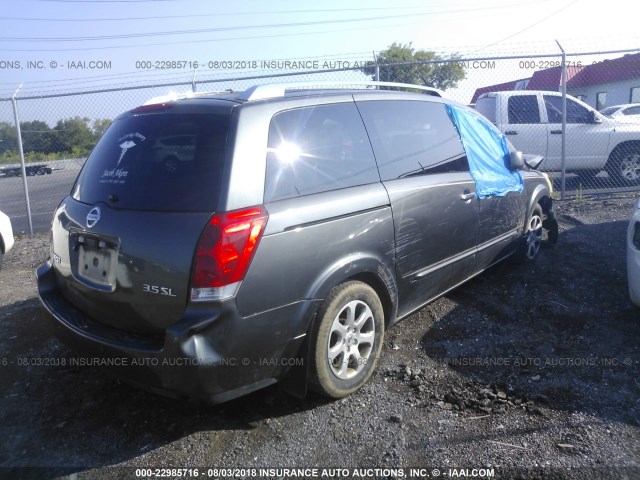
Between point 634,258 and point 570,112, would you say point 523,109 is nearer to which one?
point 570,112

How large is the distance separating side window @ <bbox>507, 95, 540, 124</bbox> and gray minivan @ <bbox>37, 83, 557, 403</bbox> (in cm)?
657

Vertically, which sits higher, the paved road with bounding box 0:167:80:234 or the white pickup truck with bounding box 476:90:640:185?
the white pickup truck with bounding box 476:90:640:185

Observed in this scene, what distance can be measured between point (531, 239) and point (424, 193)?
2275 millimetres

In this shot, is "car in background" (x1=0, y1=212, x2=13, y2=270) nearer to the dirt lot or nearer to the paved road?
the dirt lot

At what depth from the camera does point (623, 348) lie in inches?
148

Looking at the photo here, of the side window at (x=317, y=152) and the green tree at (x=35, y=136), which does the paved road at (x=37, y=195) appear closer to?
the green tree at (x=35, y=136)

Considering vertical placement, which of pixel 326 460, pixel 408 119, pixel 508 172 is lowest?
pixel 326 460

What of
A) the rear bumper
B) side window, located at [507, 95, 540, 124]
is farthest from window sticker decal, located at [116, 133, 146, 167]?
side window, located at [507, 95, 540, 124]

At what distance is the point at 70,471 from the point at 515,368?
8.93 ft

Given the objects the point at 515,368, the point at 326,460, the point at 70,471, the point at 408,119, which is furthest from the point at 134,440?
the point at 408,119

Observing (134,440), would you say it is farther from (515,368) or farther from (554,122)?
(554,122)

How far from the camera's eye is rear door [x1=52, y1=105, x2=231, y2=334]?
2590 millimetres

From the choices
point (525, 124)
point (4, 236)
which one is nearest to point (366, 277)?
point (4, 236)

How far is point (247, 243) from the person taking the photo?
2.59 metres
